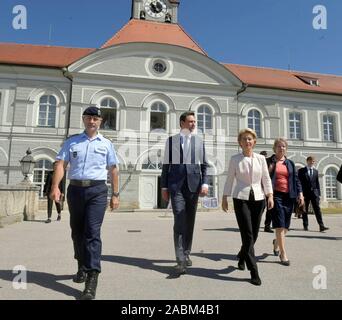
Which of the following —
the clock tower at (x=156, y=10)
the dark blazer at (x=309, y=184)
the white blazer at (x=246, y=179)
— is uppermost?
the clock tower at (x=156, y=10)

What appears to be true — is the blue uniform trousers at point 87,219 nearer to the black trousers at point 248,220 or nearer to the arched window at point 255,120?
the black trousers at point 248,220

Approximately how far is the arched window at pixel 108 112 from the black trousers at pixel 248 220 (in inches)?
759

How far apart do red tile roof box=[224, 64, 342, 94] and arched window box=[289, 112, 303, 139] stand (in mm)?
2002

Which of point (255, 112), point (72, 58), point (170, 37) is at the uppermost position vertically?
point (170, 37)

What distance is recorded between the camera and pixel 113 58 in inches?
913

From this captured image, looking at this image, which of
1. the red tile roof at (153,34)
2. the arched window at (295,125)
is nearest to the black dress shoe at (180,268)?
the red tile roof at (153,34)

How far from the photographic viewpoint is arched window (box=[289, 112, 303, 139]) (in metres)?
26.2

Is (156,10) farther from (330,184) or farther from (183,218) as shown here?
(183,218)

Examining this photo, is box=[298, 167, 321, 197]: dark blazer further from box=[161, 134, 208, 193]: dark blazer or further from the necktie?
the necktie

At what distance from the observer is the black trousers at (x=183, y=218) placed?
4.66 metres

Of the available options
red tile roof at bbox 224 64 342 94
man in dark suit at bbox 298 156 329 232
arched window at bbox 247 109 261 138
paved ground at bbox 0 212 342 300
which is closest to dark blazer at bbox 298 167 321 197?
man in dark suit at bbox 298 156 329 232
